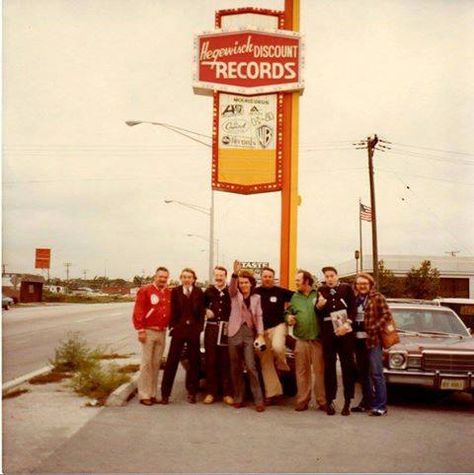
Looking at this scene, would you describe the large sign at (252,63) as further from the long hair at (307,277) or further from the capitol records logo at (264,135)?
the long hair at (307,277)

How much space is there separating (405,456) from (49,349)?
1209 cm

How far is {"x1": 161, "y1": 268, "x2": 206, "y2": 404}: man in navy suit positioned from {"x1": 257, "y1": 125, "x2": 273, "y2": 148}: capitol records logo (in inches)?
165

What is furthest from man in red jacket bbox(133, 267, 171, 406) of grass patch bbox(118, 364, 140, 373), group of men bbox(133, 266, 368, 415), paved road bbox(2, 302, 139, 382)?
paved road bbox(2, 302, 139, 382)

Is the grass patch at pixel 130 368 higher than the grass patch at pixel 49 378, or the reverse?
the grass patch at pixel 130 368

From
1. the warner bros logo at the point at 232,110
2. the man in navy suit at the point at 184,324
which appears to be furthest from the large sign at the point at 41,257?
the man in navy suit at the point at 184,324

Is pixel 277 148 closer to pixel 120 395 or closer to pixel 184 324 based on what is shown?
pixel 184 324

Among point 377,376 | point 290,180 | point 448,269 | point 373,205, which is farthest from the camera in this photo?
point 448,269

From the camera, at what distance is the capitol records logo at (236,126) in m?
12.0

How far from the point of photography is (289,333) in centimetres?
903

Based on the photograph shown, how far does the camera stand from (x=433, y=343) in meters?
8.77

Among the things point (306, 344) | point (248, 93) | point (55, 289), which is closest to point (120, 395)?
point (306, 344)

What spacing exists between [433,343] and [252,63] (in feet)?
20.1

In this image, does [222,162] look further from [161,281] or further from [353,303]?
[353,303]

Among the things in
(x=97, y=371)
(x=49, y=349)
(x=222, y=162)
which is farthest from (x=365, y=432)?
(x=49, y=349)
